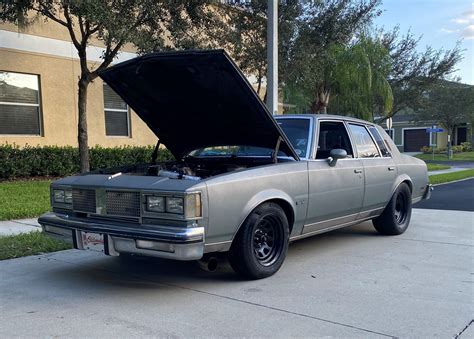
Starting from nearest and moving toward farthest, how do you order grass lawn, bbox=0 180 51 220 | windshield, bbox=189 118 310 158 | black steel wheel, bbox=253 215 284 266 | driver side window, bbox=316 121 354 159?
black steel wheel, bbox=253 215 284 266, windshield, bbox=189 118 310 158, driver side window, bbox=316 121 354 159, grass lawn, bbox=0 180 51 220

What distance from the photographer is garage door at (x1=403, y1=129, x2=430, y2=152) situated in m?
49.3

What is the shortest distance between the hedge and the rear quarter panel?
29.5ft

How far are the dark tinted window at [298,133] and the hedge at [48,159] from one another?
8366 millimetres

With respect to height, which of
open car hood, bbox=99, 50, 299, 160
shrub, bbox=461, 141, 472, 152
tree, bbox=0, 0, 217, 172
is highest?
tree, bbox=0, 0, 217, 172

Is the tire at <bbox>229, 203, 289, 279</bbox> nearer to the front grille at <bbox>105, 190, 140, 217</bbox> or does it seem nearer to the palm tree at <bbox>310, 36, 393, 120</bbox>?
the front grille at <bbox>105, 190, 140, 217</bbox>

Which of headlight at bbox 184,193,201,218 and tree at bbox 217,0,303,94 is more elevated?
tree at bbox 217,0,303,94

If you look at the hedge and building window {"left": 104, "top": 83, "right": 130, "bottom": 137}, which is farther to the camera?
building window {"left": 104, "top": 83, "right": 130, "bottom": 137}

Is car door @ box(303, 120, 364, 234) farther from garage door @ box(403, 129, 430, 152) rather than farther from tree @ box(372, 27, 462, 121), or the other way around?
garage door @ box(403, 129, 430, 152)

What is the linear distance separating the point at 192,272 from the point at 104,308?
1252 millimetres

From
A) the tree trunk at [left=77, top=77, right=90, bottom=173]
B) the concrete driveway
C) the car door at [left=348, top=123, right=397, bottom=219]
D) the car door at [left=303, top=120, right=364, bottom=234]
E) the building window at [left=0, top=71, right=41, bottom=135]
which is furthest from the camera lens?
the building window at [left=0, top=71, right=41, bottom=135]

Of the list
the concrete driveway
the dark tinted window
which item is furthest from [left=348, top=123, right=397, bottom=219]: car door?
the dark tinted window

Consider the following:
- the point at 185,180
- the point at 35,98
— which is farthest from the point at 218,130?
the point at 35,98

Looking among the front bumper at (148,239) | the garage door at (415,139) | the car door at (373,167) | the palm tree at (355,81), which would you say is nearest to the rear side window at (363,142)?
the car door at (373,167)

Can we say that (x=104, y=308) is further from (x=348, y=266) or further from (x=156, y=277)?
(x=348, y=266)
